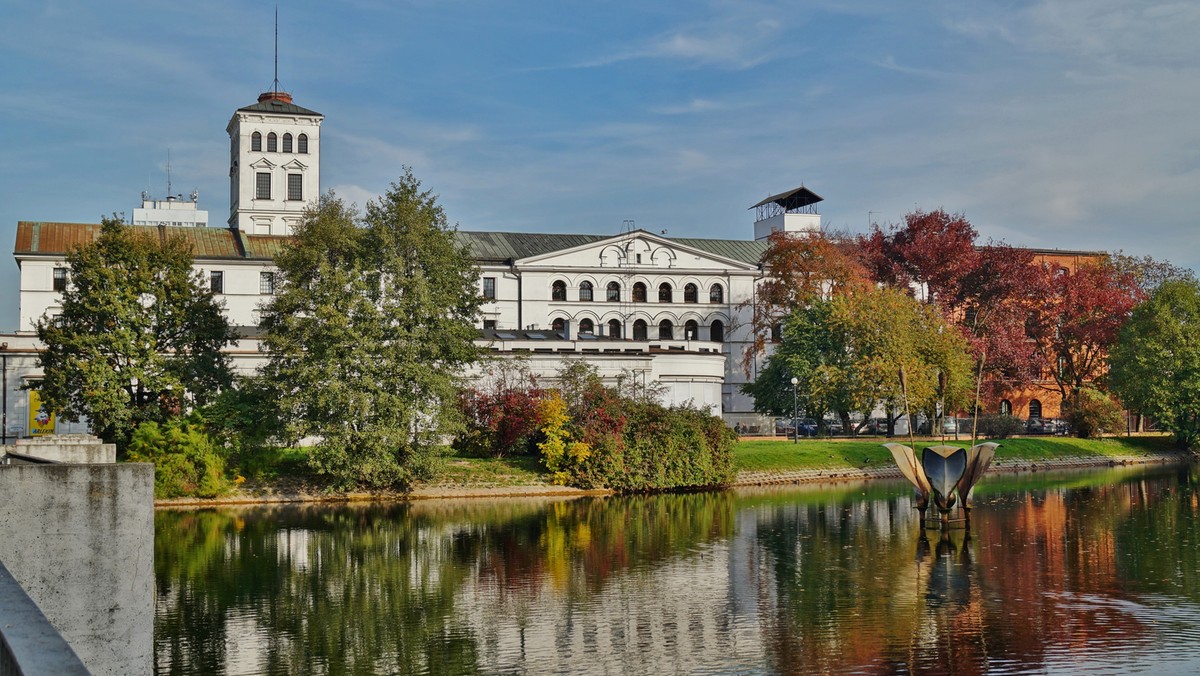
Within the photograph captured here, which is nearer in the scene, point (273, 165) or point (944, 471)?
point (944, 471)

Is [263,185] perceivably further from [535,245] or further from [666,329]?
[666,329]

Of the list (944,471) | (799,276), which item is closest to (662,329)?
(799,276)

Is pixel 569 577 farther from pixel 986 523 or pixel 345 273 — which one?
pixel 345 273

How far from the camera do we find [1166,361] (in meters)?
67.6

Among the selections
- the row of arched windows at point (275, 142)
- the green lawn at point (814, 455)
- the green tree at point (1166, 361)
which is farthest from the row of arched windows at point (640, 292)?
the green tree at point (1166, 361)

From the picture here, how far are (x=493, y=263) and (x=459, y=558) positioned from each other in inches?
2187

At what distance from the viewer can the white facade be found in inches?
3588

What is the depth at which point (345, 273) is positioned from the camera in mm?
48594

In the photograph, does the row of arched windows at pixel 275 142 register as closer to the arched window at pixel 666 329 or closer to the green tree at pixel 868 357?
the arched window at pixel 666 329

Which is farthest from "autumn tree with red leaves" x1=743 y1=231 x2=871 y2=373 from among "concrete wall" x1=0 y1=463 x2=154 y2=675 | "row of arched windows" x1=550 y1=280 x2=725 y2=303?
"concrete wall" x1=0 y1=463 x2=154 y2=675

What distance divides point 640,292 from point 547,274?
7.25 m

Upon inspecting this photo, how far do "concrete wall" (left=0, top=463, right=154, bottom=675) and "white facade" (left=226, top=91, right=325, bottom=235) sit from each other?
3130 inches

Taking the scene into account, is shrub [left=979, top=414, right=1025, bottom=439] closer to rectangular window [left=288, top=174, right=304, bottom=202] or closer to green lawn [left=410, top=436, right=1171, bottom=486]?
green lawn [left=410, top=436, right=1171, bottom=486]

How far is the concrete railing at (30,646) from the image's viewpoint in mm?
4586
